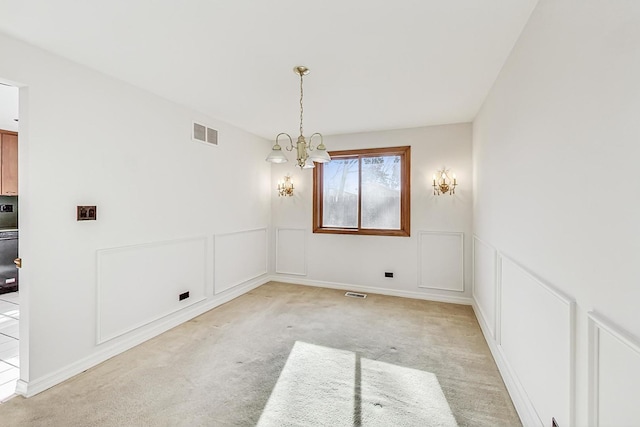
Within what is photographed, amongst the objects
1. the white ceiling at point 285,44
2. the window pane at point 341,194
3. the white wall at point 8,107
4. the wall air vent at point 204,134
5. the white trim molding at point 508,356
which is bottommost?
the white trim molding at point 508,356

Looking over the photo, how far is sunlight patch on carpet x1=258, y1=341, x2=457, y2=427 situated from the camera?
6.28ft

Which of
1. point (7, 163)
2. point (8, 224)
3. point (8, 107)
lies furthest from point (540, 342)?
point (8, 224)

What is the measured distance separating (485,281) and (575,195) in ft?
7.38

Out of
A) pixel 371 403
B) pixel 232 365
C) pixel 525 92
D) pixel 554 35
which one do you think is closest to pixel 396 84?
pixel 525 92

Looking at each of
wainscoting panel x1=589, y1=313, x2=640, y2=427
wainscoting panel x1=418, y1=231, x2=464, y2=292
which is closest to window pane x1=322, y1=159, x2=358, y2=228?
wainscoting panel x1=418, y1=231, x2=464, y2=292

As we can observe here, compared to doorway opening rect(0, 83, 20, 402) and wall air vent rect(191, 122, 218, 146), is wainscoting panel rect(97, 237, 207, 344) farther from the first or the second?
wall air vent rect(191, 122, 218, 146)

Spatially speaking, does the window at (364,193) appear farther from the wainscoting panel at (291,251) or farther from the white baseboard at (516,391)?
the white baseboard at (516,391)

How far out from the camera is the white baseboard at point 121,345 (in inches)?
86.4

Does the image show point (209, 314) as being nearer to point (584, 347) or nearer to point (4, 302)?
point (4, 302)

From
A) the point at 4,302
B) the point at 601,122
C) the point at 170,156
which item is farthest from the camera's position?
the point at 4,302

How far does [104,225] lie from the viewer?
2.70 m

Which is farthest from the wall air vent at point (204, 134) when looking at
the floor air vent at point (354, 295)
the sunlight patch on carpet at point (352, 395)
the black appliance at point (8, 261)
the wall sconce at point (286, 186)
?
the black appliance at point (8, 261)

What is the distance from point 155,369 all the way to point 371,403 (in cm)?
183

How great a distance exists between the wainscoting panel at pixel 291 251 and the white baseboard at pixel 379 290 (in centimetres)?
14
